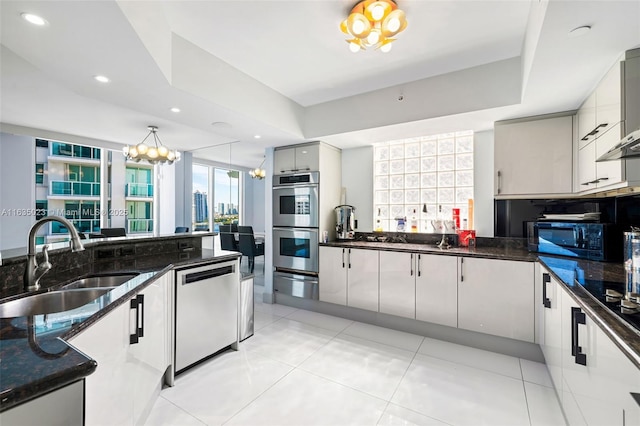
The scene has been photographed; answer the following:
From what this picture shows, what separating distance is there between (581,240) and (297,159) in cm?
304

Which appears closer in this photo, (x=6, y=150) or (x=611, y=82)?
(x=611, y=82)

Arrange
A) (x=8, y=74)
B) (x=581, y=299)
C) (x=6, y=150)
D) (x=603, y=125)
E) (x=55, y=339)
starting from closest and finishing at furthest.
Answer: (x=55, y=339), (x=581, y=299), (x=603, y=125), (x=8, y=74), (x=6, y=150)

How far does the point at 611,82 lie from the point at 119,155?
7069 mm

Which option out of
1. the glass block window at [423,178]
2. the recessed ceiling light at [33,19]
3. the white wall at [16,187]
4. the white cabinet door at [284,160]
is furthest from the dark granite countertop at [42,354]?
the white wall at [16,187]

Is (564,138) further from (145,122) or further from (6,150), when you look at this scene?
(6,150)

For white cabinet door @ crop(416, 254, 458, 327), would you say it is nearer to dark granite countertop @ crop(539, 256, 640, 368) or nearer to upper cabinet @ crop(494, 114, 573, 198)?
dark granite countertop @ crop(539, 256, 640, 368)

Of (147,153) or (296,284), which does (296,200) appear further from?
(147,153)

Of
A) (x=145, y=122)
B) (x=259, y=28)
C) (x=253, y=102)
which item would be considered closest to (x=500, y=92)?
(x=259, y=28)

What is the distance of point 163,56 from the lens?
76.2 inches

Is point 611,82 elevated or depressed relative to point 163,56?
depressed

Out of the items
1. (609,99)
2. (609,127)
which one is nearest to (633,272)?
(609,127)

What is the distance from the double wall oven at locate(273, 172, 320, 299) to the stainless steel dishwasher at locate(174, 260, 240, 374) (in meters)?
1.27

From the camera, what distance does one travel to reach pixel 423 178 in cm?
354

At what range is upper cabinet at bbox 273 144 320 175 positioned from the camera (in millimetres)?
3685
